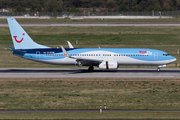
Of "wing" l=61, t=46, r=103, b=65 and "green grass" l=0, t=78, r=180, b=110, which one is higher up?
"wing" l=61, t=46, r=103, b=65

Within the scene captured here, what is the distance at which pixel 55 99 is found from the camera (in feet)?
101

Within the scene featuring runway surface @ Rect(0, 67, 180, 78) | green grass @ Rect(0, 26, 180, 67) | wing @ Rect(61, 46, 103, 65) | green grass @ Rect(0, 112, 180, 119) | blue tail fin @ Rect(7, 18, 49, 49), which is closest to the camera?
green grass @ Rect(0, 112, 180, 119)

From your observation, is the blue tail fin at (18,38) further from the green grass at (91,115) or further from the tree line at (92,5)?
the tree line at (92,5)

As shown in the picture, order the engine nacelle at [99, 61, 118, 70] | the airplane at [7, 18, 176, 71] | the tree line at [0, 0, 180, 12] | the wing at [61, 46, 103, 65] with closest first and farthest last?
the wing at [61, 46, 103, 65] → the engine nacelle at [99, 61, 118, 70] → the airplane at [7, 18, 176, 71] → the tree line at [0, 0, 180, 12]

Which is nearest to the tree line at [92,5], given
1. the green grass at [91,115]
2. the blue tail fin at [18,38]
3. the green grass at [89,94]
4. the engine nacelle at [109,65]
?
the blue tail fin at [18,38]

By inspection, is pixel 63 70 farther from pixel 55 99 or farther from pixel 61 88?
pixel 55 99

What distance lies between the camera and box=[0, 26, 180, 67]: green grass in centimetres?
7950

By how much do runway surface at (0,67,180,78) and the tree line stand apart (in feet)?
410

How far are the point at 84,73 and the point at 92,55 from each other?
3244mm

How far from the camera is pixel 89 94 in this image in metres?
32.9

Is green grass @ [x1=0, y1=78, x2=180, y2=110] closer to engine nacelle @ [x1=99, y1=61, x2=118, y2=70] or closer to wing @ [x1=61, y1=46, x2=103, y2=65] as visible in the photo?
engine nacelle @ [x1=99, y1=61, x2=118, y2=70]

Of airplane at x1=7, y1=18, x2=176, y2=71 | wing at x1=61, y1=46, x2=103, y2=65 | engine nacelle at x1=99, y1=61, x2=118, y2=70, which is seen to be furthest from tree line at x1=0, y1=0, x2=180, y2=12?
engine nacelle at x1=99, y1=61, x2=118, y2=70

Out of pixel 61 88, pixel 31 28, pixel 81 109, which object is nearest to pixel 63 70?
pixel 61 88

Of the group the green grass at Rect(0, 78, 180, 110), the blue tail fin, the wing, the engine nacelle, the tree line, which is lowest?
the green grass at Rect(0, 78, 180, 110)
